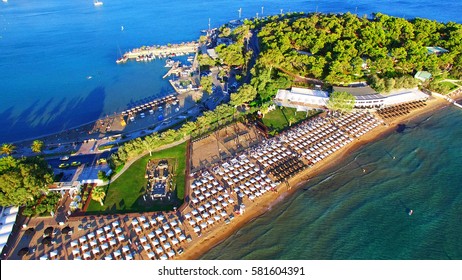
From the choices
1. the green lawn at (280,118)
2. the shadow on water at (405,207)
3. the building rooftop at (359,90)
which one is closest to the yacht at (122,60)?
the green lawn at (280,118)

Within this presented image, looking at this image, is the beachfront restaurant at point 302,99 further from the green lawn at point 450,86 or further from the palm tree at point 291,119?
the green lawn at point 450,86

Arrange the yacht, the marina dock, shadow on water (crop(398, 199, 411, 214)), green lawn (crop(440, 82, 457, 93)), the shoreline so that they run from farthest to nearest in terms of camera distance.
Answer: the marina dock, the yacht, green lawn (crop(440, 82, 457, 93)), shadow on water (crop(398, 199, 411, 214)), the shoreline

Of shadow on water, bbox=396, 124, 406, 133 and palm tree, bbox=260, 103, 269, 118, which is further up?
palm tree, bbox=260, 103, 269, 118

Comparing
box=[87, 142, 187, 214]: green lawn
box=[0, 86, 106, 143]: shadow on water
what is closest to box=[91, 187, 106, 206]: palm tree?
box=[87, 142, 187, 214]: green lawn

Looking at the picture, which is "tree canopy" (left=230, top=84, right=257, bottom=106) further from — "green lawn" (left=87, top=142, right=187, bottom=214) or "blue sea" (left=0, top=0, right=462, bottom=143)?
"blue sea" (left=0, top=0, right=462, bottom=143)

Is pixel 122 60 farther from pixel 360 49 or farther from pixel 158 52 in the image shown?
pixel 360 49

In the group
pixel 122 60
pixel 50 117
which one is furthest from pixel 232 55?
pixel 50 117
